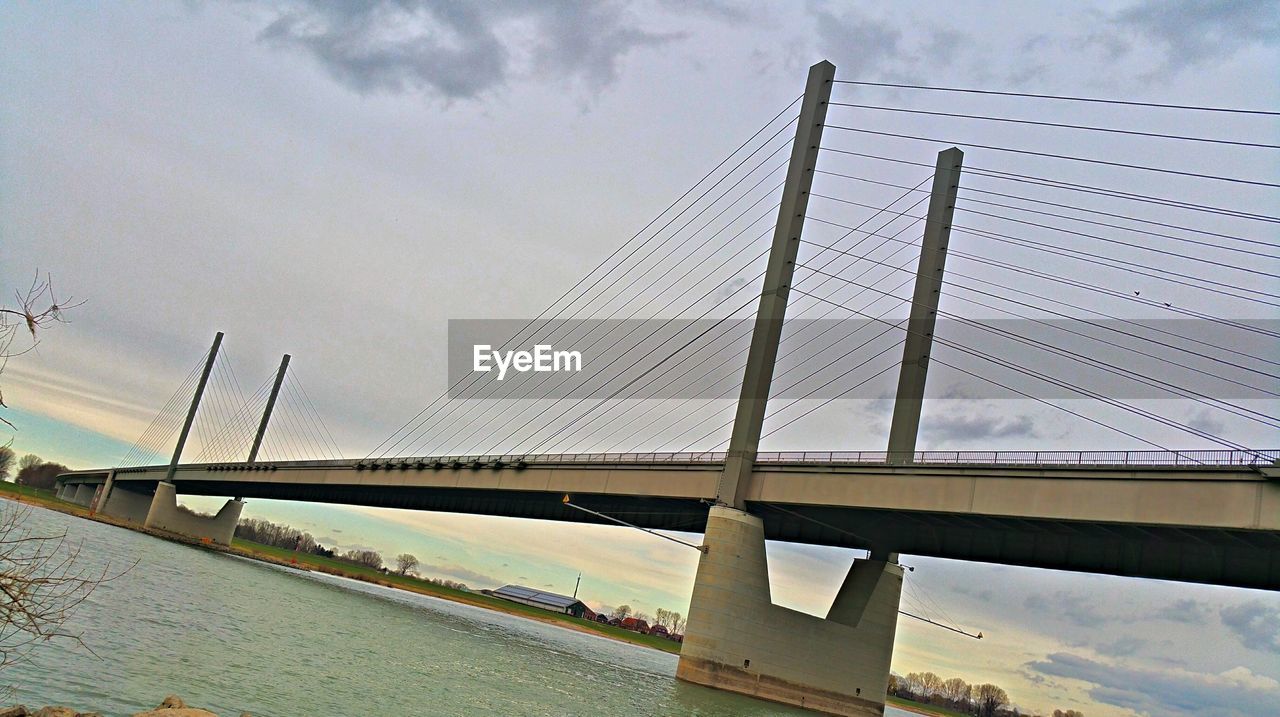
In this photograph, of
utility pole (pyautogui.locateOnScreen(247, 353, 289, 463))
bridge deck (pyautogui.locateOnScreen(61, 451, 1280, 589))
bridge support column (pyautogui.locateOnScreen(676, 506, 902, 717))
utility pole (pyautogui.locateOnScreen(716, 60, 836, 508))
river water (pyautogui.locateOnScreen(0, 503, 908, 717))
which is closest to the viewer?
river water (pyautogui.locateOnScreen(0, 503, 908, 717))

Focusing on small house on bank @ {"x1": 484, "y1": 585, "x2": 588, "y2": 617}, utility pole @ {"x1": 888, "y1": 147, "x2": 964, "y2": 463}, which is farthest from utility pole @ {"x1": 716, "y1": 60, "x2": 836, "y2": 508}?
small house on bank @ {"x1": 484, "y1": 585, "x2": 588, "y2": 617}

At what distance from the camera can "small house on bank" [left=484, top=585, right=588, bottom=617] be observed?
565ft

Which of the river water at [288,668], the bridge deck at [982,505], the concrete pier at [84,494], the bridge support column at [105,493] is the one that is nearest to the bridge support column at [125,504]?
the bridge support column at [105,493]

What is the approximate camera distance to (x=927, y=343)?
41.6m

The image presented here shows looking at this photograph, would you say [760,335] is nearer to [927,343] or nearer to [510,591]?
[927,343]

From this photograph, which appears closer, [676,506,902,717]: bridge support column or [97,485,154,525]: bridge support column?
[676,506,902,717]: bridge support column

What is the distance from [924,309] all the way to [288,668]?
3217 centimetres

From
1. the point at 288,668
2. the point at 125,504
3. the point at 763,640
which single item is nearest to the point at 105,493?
the point at 125,504

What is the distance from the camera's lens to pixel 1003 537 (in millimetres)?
38906

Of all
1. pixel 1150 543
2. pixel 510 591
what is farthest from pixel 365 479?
pixel 510 591

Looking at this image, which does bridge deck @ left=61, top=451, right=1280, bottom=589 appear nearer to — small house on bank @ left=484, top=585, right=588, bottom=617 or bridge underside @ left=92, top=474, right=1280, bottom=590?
bridge underside @ left=92, top=474, right=1280, bottom=590

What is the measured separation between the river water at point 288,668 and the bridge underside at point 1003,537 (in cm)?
953

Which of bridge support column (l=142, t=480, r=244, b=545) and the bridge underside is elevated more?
the bridge underside

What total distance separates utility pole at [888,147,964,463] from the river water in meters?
13.6
